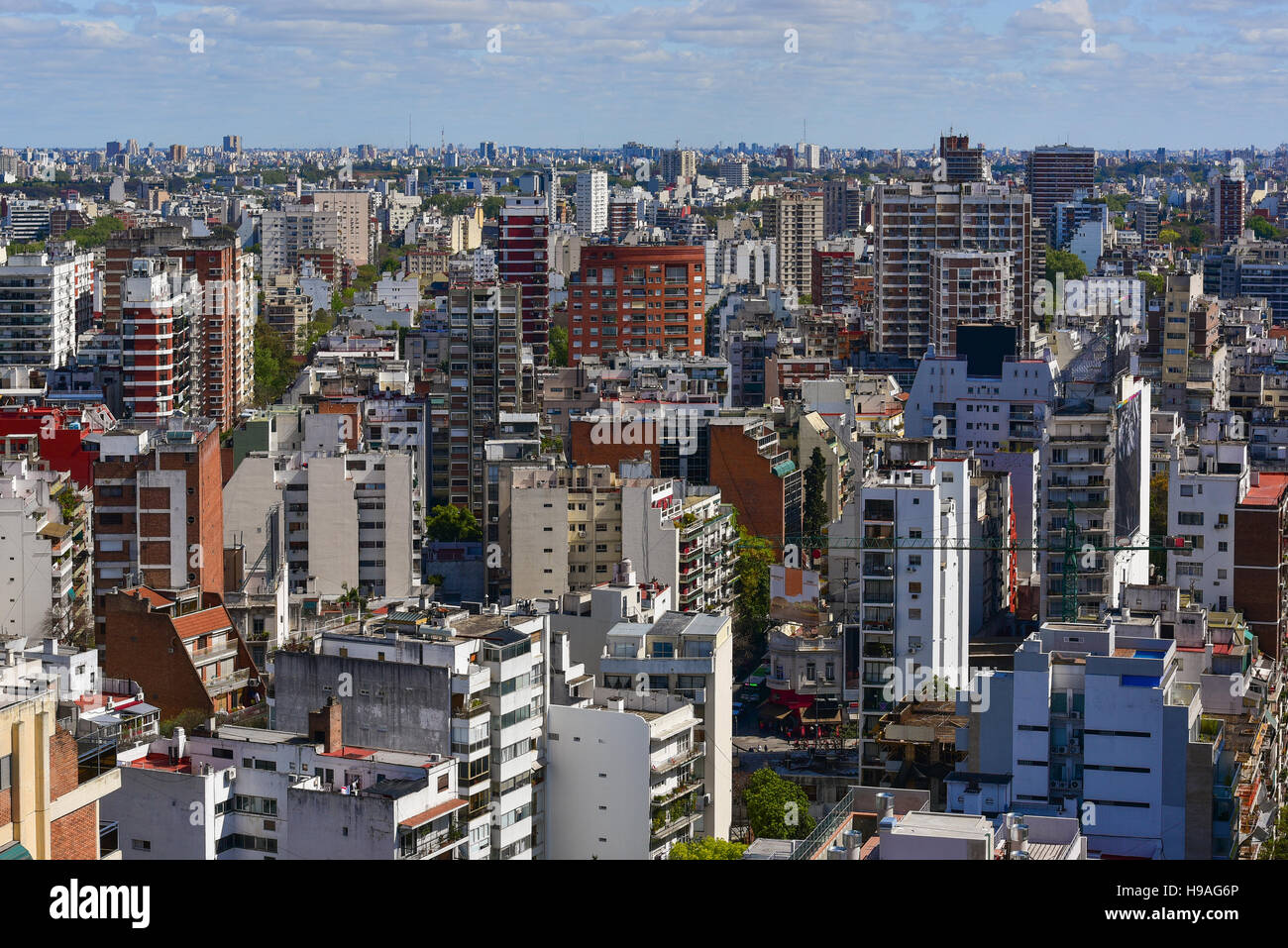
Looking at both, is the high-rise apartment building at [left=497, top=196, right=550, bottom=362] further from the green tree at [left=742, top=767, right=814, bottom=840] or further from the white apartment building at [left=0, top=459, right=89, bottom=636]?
the green tree at [left=742, top=767, right=814, bottom=840]

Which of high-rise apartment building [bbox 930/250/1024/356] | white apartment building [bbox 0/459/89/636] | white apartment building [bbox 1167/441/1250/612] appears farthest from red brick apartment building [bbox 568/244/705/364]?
white apartment building [bbox 0/459/89/636]

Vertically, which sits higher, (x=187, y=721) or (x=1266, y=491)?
(x=1266, y=491)

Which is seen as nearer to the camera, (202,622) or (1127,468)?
(202,622)

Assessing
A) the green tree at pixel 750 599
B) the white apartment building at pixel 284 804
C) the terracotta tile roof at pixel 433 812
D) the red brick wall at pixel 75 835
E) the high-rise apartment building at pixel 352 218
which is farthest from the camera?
the high-rise apartment building at pixel 352 218

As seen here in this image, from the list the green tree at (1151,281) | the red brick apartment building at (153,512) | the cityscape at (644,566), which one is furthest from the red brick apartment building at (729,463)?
the green tree at (1151,281)

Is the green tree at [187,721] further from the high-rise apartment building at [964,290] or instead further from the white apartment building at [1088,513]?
the high-rise apartment building at [964,290]

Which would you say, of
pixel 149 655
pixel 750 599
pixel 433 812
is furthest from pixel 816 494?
pixel 433 812

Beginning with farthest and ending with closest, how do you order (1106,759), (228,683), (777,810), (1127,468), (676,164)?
1. (676,164)
2. (1127,468)
3. (228,683)
4. (777,810)
5. (1106,759)

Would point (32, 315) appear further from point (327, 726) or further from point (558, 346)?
point (327, 726)
